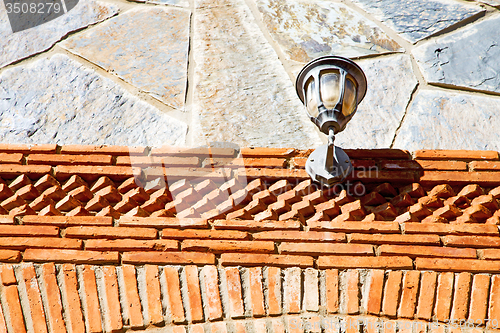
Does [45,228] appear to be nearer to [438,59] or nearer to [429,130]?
[429,130]

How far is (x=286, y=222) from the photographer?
242 centimetres

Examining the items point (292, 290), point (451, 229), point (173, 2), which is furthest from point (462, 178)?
point (173, 2)

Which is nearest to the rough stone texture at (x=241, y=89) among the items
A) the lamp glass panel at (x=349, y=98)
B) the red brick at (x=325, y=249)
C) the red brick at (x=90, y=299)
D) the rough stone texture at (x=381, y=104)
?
the rough stone texture at (x=381, y=104)

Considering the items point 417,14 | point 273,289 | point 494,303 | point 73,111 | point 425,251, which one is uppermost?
point 417,14

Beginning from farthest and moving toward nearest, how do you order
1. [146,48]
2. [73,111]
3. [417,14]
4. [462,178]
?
1. [417,14]
2. [146,48]
3. [73,111]
4. [462,178]

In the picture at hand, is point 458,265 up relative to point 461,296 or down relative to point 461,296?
up

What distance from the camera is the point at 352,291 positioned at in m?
2.23

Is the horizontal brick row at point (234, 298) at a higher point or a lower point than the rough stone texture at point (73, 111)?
lower

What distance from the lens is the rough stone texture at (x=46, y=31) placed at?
11.9ft

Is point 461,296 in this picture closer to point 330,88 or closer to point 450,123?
point 330,88

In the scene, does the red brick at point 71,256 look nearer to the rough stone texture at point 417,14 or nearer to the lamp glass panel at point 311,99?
the lamp glass panel at point 311,99

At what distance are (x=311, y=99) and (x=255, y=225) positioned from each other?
673 mm

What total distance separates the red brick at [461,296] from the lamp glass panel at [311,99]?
3.28 feet

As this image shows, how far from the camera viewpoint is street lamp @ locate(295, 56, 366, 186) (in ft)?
7.75
